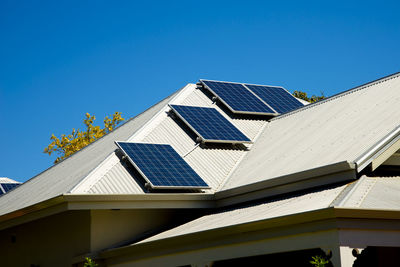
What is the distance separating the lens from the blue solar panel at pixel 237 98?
2281cm

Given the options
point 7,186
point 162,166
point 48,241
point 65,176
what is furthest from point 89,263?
point 7,186

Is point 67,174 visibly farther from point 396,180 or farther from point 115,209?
point 396,180

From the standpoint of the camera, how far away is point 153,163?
59.4 ft

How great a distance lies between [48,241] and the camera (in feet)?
64.4

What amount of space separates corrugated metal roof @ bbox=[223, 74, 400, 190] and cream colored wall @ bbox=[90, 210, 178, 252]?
2.11 metres

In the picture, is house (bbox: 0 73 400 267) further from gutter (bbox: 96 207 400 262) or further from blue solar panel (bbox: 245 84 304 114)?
blue solar panel (bbox: 245 84 304 114)

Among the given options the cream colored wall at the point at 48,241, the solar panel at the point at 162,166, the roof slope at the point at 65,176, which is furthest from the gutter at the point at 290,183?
the roof slope at the point at 65,176

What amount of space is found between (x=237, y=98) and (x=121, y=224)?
26.5 ft

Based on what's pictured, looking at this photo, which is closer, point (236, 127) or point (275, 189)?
point (275, 189)

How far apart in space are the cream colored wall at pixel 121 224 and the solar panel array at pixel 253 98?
5828mm

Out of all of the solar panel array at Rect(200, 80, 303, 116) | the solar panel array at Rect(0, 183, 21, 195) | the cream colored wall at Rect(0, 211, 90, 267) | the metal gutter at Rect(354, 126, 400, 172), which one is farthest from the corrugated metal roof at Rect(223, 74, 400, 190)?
the solar panel array at Rect(0, 183, 21, 195)

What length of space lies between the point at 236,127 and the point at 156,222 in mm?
4905

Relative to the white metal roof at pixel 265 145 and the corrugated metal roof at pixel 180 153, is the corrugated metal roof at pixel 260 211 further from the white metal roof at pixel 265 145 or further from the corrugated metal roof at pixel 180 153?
the corrugated metal roof at pixel 180 153

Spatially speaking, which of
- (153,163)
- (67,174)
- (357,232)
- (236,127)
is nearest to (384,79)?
(236,127)
